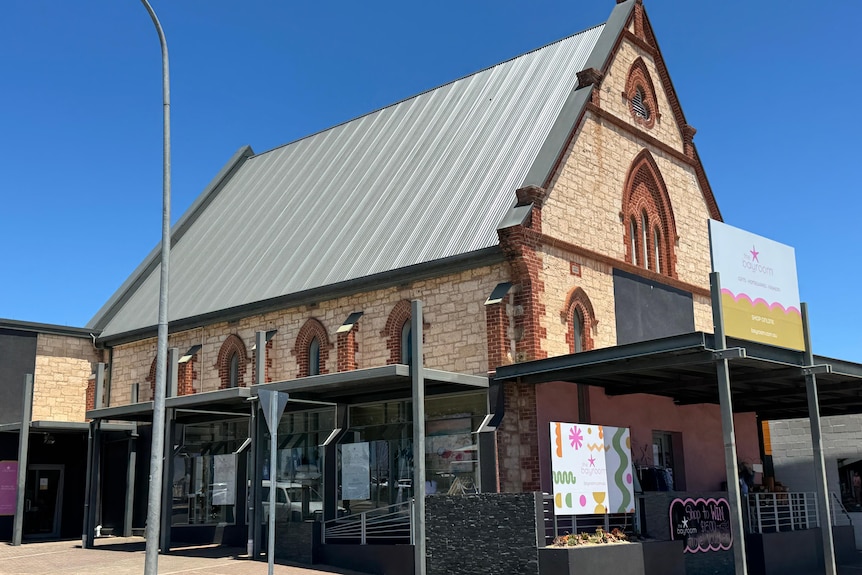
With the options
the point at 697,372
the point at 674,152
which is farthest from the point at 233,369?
the point at 674,152

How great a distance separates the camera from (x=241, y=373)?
26344mm

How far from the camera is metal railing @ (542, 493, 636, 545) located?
16938mm

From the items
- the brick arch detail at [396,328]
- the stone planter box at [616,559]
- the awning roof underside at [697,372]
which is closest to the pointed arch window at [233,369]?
the brick arch detail at [396,328]

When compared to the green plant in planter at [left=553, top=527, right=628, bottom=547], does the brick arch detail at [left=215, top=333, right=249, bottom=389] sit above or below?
above

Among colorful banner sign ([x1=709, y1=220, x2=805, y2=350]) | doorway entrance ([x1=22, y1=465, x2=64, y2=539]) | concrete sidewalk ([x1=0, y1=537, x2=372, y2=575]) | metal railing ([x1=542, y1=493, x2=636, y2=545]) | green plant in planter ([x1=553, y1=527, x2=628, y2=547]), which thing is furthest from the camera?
doorway entrance ([x1=22, y1=465, x2=64, y2=539])

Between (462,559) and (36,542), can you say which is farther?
(36,542)

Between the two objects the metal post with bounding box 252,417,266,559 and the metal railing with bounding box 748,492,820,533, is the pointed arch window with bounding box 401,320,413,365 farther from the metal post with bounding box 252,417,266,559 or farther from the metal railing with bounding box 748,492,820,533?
the metal railing with bounding box 748,492,820,533

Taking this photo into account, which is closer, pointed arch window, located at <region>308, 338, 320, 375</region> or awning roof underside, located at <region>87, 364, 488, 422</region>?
awning roof underside, located at <region>87, 364, 488, 422</region>

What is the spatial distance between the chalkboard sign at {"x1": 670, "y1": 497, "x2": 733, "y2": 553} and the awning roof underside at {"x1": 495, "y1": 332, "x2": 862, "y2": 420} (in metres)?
2.65

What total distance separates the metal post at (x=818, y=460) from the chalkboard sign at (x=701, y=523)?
1.71 meters

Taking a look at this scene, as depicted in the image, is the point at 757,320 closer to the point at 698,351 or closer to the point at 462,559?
the point at 698,351

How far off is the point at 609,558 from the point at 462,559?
2630 mm

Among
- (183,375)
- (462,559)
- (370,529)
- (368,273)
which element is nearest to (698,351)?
(462,559)

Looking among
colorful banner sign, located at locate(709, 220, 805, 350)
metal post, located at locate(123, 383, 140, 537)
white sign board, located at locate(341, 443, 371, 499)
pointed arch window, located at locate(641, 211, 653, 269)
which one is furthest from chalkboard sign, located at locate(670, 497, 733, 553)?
metal post, located at locate(123, 383, 140, 537)
